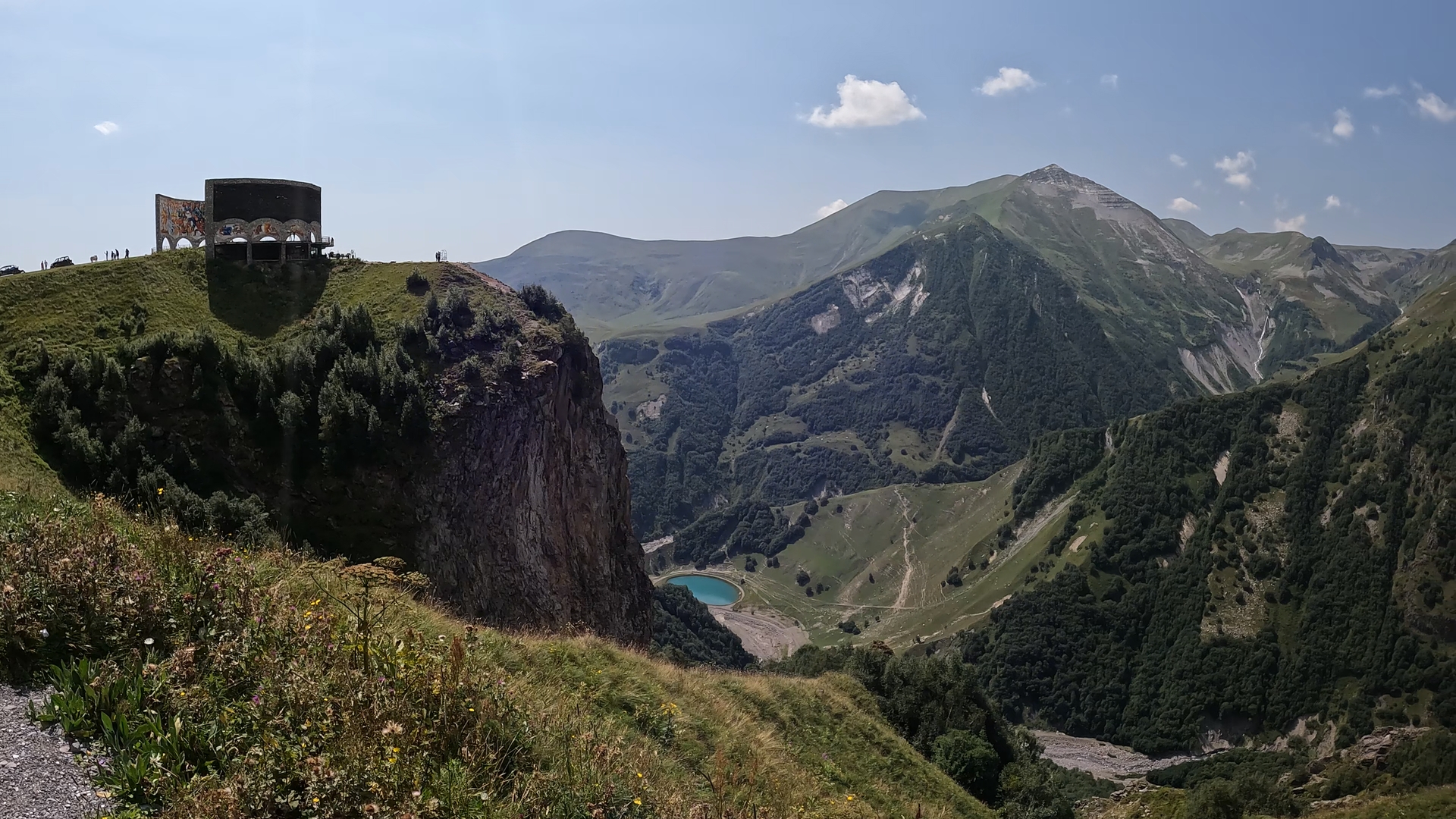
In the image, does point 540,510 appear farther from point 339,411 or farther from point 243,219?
point 243,219

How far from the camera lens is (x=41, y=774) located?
24.4ft

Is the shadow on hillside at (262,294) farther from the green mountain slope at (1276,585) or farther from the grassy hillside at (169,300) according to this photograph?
the green mountain slope at (1276,585)

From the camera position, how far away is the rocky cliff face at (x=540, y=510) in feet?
155

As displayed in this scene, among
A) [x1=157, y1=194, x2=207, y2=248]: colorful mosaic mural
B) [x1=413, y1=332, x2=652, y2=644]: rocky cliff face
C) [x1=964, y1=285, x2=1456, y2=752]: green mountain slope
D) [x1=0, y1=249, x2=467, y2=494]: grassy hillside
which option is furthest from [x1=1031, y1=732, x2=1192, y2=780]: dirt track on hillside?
[x1=157, y1=194, x2=207, y2=248]: colorful mosaic mural

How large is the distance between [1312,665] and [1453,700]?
19.4 m

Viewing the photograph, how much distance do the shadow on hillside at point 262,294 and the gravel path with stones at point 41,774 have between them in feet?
160

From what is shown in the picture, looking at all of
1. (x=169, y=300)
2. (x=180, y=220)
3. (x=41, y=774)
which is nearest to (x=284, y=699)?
(x=41, y=774)

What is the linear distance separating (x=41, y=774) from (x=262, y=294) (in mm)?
54637

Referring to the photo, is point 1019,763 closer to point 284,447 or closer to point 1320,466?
point 284,447

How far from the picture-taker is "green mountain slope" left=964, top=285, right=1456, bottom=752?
143 meters

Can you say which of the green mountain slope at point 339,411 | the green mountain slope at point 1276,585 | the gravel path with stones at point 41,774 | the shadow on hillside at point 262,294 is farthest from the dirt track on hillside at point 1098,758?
the gravel path with stones at point 41,774

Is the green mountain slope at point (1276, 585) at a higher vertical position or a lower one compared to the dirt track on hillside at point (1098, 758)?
higher

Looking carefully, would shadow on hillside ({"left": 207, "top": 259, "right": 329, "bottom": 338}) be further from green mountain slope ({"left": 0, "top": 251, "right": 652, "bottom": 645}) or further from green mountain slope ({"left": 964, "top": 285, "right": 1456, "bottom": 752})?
green mountain slope ({"left": 964, "top": 285, "right": 1456, "bottom": 752})

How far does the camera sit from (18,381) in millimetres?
36938
